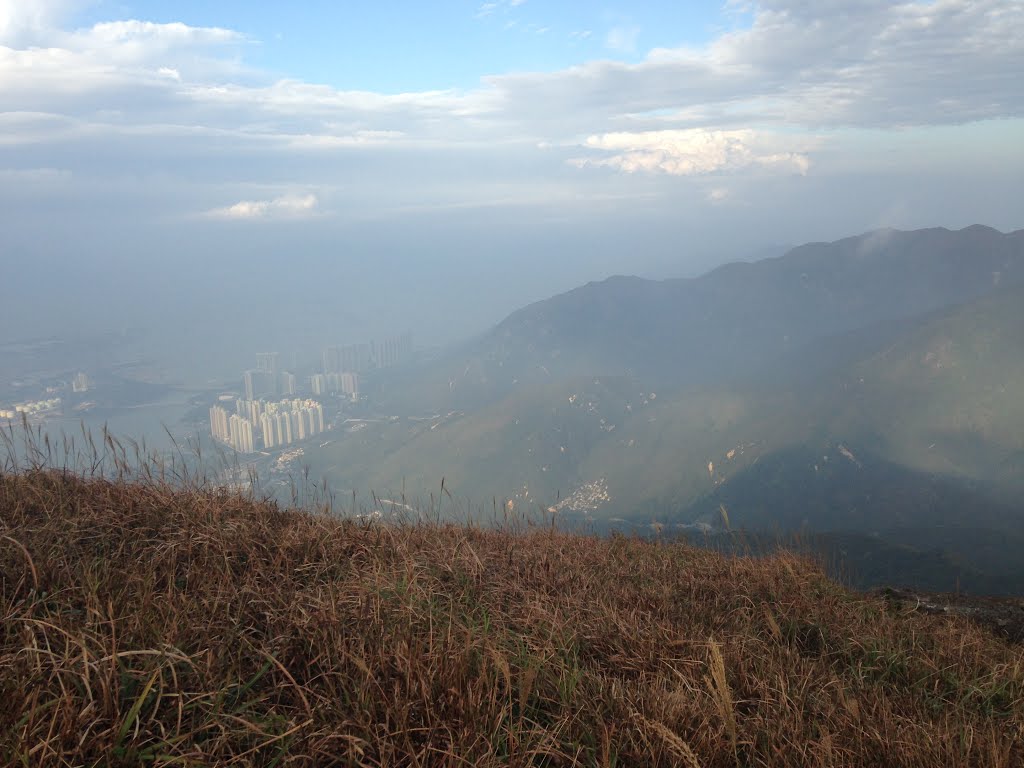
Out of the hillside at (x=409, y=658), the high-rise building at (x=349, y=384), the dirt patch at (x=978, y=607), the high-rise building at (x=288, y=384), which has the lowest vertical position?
the high-rise building at (x=349, y=384)

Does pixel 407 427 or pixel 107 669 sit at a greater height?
pixel 107 669

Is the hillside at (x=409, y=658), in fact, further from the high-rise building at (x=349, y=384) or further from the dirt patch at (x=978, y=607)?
the high-rise building at (x=349, y=384)

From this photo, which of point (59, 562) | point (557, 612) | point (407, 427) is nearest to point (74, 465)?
point (59, 562)

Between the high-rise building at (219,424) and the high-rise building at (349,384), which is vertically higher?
the high-rise building at (219,424)

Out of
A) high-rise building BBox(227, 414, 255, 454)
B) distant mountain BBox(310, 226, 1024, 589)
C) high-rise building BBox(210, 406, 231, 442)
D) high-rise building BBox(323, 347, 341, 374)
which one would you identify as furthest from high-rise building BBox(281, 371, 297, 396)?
high-rise building BBox(227, 414, 255, 454)

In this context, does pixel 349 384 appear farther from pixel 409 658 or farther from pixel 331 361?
pixel 409 658

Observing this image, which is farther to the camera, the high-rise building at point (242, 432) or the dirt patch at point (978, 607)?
the high-rise building at point (242, 432)

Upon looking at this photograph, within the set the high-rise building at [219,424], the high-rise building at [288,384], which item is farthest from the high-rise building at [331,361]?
the high-rise building at [219,424]

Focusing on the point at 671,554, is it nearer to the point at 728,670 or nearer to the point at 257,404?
the point at 728,670

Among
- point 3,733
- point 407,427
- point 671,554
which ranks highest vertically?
point 3,733
